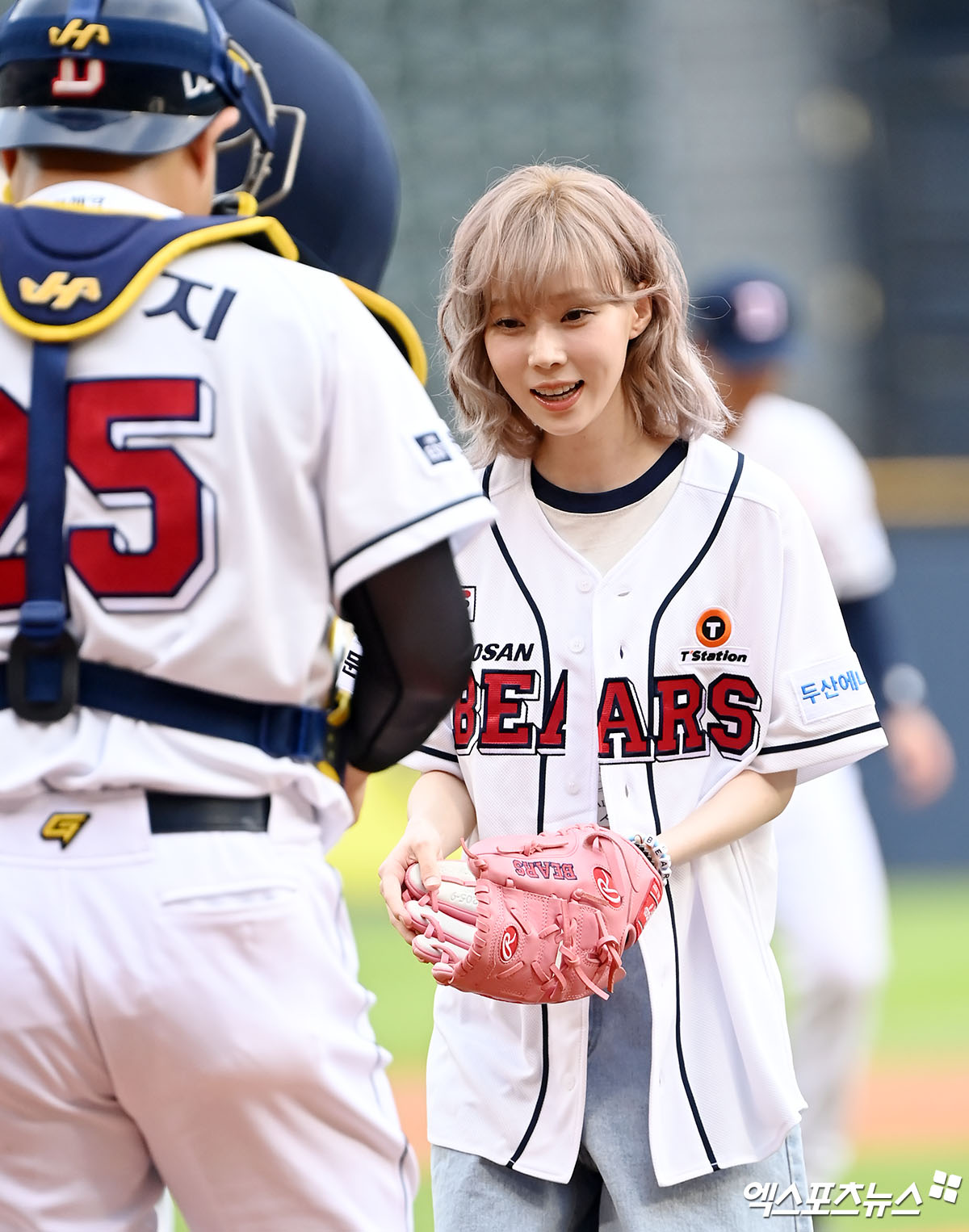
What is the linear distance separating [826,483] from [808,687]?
2271 millimetres

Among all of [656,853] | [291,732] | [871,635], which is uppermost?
[291,732]

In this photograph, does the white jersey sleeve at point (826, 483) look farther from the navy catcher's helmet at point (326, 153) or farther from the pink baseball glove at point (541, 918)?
the pink baseball glove at point (541, 918)

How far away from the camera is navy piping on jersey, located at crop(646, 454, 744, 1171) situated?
2.26 meters

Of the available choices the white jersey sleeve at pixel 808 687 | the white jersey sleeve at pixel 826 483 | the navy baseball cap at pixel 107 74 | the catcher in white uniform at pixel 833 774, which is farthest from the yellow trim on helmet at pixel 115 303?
the white jersey sleeve at pixel 826 483

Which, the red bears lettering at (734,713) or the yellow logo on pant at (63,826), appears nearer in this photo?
the yellow logo on pant at (63,826)

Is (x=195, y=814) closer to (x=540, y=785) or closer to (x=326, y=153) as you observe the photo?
(x=540, y=785)

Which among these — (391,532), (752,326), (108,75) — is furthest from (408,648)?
(752,326)

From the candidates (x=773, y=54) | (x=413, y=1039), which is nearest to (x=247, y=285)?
(x=413, y=1039)

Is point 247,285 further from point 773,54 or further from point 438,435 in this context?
point 773,54

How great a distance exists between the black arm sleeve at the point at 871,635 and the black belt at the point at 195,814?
2905 millimetres

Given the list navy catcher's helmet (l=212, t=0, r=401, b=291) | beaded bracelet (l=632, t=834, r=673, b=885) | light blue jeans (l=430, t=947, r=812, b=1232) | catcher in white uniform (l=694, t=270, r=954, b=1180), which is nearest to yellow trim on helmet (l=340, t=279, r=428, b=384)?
navy catcher's helmet (l=212, t=0, r=401, b=291)

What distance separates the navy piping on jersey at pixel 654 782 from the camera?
2.26 meters

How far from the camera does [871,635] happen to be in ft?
15.1

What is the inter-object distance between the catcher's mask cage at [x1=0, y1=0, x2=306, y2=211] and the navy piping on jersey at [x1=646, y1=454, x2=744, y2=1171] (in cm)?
91
